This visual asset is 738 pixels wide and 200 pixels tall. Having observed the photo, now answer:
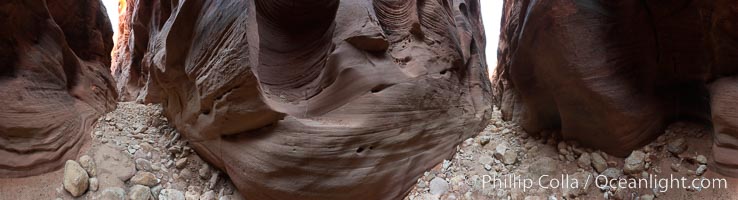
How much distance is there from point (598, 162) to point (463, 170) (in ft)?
2.20

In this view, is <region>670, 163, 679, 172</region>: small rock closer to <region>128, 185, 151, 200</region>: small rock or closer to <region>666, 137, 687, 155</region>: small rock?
<region>666, 137, 687, 155</region>: small rock

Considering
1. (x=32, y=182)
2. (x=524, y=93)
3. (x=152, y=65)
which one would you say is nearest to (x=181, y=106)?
(x=152, y=65)

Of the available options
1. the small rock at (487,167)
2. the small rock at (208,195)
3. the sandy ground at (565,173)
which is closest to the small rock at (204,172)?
the small rock at (208,195)

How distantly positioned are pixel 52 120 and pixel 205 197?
0.73 meters

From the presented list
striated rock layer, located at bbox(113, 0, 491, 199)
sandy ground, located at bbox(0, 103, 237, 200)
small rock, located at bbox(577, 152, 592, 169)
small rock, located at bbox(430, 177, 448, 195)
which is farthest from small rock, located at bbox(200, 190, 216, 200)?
small rock, located at bbox(577, 152, 592, 169)

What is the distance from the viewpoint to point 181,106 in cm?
226

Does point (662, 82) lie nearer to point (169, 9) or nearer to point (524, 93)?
point (524, 93)

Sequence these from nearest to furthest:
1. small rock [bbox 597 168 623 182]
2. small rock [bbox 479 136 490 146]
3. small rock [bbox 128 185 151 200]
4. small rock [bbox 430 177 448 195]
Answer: small rock [bbox 128 185 151 200]
small rock [bbox 430 177 448 195]
small rock [bbox 597 168 623 182]
small rock [bbox 479 136 490 146]

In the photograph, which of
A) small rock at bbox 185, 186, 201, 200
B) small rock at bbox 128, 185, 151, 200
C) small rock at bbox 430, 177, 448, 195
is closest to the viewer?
small rock at bbox 128, 185, 151, 200

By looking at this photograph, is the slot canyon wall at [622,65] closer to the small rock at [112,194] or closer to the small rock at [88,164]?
the small rock at [112,194]

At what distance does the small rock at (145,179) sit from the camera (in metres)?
1.93

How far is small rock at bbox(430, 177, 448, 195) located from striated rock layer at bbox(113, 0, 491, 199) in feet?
0.27

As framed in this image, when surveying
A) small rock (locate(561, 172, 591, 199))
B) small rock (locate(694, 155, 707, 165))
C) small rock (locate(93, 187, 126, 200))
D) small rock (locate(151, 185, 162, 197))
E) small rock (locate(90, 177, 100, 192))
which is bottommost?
small rock (locate(561, 172, 591, 199))

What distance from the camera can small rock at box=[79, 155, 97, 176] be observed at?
1.88m
